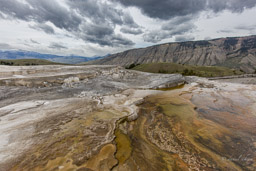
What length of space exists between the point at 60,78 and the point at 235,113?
24.4m

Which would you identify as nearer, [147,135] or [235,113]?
[147,135]

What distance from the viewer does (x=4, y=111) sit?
343 inches

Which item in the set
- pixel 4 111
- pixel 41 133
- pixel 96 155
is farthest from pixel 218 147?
pixel 4 111

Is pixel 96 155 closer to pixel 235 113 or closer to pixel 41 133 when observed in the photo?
pixel 41 133

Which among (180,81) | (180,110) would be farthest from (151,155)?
(180,81)

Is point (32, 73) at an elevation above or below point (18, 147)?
above

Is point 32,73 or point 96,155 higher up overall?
point 32,73

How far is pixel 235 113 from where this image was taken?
36.7ft

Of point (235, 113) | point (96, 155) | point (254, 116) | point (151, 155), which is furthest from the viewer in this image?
point (235, 113)

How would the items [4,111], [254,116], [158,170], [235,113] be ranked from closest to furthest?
[158,170]
[4,111]
[254,116]
[235,113]

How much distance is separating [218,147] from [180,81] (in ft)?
75.8

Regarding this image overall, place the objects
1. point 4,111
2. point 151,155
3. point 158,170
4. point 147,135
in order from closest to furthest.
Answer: point 158,170
point 151,155
point 147,135
point 4,111

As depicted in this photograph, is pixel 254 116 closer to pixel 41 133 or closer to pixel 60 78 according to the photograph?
pixel 41 133

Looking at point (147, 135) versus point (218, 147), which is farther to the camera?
point (147, 135)
